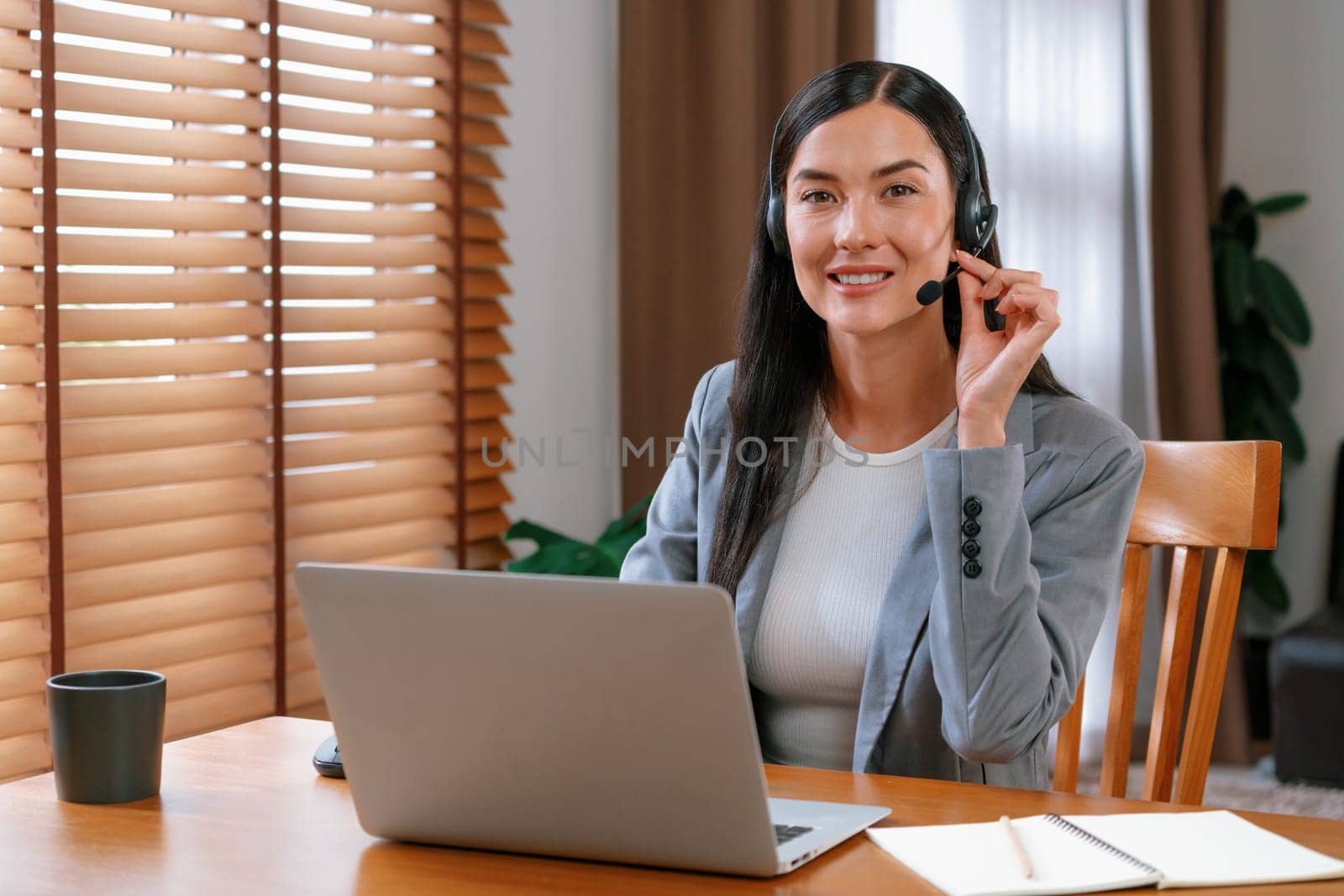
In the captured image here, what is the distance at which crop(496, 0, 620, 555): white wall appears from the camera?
277 cm

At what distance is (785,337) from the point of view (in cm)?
171

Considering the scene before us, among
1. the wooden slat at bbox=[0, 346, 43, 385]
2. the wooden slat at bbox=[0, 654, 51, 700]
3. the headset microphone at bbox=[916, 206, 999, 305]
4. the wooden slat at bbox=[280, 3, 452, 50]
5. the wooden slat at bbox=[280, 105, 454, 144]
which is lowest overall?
the wooden slat at bbox=[0, 654, 51, 700]

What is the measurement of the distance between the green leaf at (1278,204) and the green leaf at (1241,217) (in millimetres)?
28

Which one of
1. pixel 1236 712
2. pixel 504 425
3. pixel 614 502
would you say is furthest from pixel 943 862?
pixel 1236 712

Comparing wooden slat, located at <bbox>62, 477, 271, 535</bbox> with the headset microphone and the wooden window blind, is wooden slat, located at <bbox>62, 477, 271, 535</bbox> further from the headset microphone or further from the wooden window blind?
the headset microphone

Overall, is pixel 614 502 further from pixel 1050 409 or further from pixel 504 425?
Result: pixel 1050 409

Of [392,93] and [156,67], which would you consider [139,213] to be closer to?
[156,67]

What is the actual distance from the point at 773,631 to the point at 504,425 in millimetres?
1330

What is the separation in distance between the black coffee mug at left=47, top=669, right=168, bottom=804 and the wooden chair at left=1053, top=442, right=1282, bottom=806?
32.3 inches

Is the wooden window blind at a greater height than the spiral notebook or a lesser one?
greater

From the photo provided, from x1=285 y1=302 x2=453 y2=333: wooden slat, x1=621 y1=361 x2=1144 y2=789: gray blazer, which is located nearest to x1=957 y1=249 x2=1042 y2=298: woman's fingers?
x1=621 y1=361 x2=1144 y2=789: gray blazer

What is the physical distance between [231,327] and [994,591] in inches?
52.3

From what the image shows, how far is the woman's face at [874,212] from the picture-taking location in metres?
1.52

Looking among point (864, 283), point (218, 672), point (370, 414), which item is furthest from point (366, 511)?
point (864, 283)
